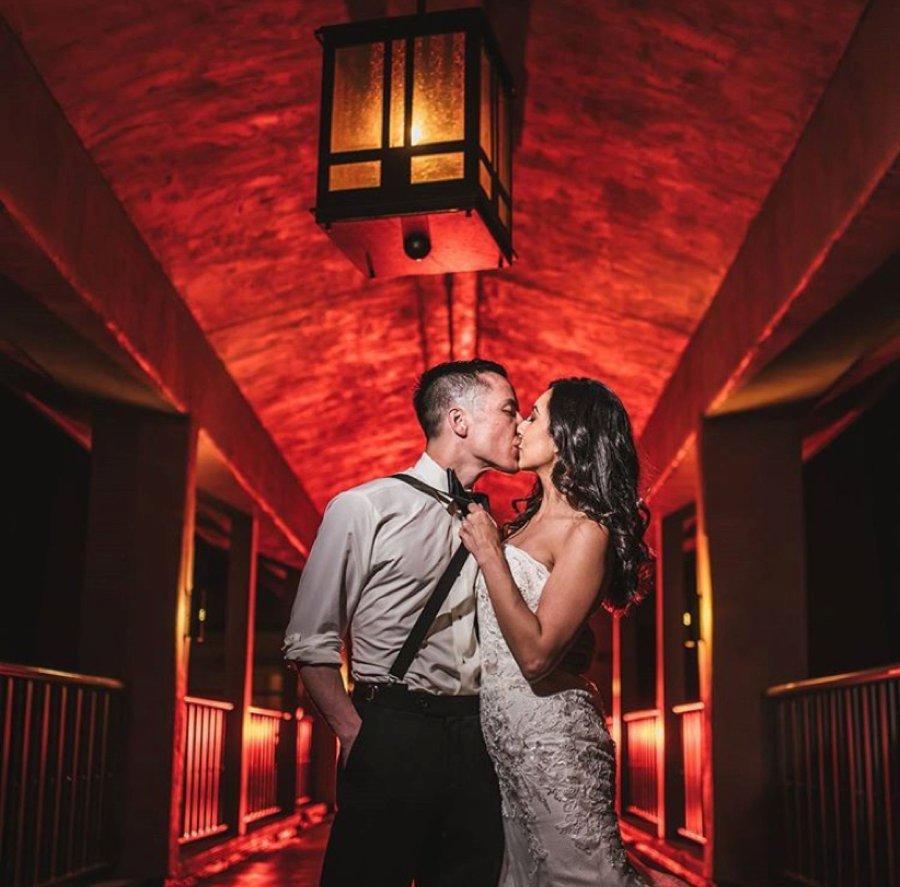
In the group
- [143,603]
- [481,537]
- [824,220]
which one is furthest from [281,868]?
[481,537]

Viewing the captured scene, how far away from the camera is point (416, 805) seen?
2805mm

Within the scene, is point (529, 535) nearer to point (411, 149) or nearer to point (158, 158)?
point (411, 149)

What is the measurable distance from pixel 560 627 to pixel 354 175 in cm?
204

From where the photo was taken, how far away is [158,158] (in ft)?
18.3

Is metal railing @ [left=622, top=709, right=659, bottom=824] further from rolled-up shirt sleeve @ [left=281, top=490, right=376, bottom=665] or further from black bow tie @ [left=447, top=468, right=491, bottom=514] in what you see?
rolled-up shirt sleeve @ [left=281, top=490, right=376, bottom=665]

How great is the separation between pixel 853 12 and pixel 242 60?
241cm

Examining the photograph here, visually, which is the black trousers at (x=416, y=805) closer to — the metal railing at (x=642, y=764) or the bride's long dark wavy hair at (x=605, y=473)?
the bride's long dark wavy hair at (x=605, y=473)

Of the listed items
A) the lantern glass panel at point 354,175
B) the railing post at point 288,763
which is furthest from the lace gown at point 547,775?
the railing post at point 288,763

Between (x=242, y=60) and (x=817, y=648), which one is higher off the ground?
(x=242, y=60)

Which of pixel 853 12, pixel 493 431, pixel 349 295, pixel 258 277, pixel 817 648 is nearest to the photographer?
pixel 493 431

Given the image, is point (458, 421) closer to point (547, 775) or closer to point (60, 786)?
point (547, 775)

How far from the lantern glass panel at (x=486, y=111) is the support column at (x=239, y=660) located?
6537 millimetres

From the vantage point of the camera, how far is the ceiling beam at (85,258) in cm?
438

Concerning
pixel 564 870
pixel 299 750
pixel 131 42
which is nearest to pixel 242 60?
pixel 131 42
